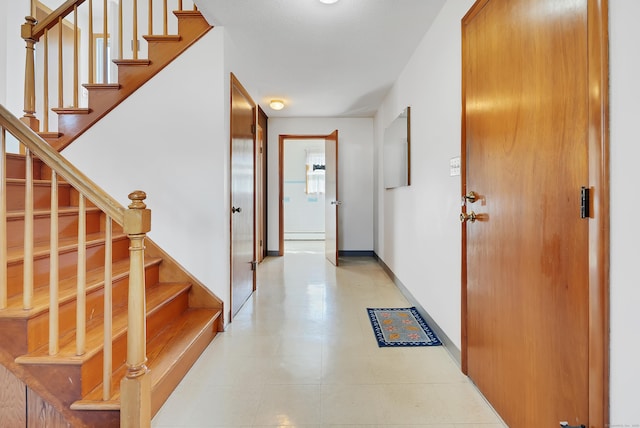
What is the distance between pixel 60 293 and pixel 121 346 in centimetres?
39

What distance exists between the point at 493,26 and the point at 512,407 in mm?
1668

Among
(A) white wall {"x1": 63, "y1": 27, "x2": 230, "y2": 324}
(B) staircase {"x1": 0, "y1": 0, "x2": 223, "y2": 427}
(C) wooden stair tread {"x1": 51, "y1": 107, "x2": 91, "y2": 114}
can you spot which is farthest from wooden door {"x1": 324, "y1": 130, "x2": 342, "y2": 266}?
(C) wooden stair tread {"x1": 51, "y1": 107, "x2": 91, "y2": 114}

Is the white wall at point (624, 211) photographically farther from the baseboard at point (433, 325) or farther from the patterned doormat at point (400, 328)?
the patterned doormat at point (400, 328)

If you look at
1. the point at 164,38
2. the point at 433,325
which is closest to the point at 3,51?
the point at 164,38

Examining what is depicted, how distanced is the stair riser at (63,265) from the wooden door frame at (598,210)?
88.3 inches

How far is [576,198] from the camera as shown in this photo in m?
1.04

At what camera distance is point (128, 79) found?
258cm

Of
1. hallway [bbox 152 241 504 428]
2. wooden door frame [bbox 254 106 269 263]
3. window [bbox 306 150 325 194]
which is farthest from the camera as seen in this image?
window [bbox 306 150 325 194]

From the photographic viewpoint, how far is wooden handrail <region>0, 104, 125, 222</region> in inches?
52.3

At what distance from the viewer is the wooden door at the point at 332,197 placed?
4918mm

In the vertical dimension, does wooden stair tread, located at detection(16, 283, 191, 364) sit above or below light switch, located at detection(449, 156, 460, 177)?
below

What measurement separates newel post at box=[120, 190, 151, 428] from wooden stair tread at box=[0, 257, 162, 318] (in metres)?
0.43

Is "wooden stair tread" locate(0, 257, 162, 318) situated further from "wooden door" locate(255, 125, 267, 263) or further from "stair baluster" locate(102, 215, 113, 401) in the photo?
"wooden door" locate(255, 125, 267, 263)

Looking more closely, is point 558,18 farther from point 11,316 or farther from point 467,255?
point 11,316
